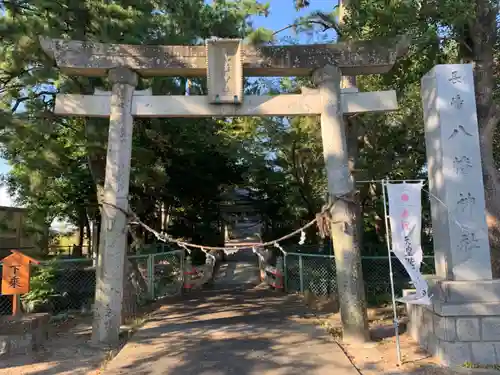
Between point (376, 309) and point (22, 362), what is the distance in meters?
6.90

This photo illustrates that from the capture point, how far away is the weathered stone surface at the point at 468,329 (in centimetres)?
535

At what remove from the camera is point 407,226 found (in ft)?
19.0

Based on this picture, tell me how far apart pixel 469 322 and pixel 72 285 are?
802 centimetres

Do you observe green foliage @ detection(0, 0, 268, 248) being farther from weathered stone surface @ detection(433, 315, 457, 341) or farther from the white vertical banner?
weathered stone surface @ detection(433, 315, 457, 341)

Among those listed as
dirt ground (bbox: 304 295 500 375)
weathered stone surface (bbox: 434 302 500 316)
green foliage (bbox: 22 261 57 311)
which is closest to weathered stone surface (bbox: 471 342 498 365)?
dirt ground (bbox: 304 295 500 375)

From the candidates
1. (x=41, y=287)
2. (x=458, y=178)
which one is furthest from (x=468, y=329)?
(x=41, y=287)

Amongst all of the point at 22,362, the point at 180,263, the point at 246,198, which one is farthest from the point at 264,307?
the point at 246,198

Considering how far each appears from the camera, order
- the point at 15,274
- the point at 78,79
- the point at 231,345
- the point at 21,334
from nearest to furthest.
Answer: the point at 21,334 → the point at 231,345 → the point at 15,274 → the point at 78,79

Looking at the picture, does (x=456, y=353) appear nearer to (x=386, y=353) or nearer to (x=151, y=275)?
(x=386, y=353)

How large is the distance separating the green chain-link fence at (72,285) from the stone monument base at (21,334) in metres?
2.23

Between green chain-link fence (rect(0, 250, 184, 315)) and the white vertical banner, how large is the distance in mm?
6433

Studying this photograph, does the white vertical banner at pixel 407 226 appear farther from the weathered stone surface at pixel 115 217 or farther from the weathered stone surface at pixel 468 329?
the weathered stone surface at pixel 115 217

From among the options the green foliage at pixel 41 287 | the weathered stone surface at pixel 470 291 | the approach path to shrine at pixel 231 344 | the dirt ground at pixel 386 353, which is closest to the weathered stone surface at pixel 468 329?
the weathered stone surface at pixel 470 291

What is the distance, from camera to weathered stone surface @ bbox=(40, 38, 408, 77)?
6.94 metres
